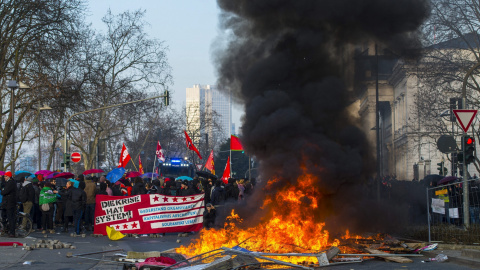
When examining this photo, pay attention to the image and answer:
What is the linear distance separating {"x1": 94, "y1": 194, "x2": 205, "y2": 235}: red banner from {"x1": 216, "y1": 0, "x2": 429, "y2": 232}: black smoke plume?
4.06m

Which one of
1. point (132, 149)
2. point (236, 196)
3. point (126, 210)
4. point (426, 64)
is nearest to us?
point (126, 210)

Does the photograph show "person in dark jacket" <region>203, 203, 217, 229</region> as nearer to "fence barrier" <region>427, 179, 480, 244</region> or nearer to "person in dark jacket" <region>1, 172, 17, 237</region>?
"person in dark jacket" <region>1, 172, 17, 237</region>

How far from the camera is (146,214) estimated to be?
687 inches

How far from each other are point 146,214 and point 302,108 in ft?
21.1

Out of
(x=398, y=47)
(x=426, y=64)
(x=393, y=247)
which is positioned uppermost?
(x=426, y=64)

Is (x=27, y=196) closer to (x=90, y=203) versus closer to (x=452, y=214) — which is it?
(x=90, y=203)

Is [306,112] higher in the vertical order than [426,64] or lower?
lower

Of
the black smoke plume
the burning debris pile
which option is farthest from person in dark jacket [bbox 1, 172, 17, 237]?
the black smoke plume

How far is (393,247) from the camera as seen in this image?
40.8 feet

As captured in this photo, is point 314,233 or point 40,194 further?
point 40,194

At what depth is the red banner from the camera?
56.7ft

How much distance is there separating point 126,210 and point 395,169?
3576cm

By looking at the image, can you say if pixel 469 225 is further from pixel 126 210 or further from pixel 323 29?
pixel 126 210

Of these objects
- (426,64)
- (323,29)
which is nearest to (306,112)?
(323,29)
